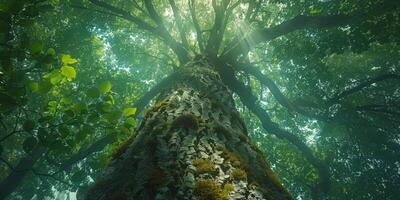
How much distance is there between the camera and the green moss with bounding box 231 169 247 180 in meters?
2.13

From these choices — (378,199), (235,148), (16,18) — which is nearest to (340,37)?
(235,148)

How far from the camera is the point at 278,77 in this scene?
18438mm

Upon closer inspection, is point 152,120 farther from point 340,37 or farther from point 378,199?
point 378,199

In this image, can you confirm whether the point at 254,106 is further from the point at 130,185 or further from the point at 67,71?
the point at 130,185

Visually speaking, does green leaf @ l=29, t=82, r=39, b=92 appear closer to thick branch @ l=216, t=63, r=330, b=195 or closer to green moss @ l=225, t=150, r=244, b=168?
green moss @ l=225, t=150, r=244, b=168

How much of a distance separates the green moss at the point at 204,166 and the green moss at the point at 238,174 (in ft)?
0.42

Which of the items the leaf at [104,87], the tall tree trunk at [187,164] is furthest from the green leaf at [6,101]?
the tall tree trunk at [187,164]

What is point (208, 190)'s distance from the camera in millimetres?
1854

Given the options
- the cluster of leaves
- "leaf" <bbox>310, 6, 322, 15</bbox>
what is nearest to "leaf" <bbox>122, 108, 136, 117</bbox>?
the cluster of leaves

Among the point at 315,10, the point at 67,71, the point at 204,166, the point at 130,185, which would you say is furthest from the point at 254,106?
the point at 130,185

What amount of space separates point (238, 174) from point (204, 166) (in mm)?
248

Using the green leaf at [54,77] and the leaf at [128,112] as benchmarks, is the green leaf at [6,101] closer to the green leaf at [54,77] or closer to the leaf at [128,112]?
the green leaf at [54,77]

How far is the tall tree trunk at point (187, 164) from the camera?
190cm

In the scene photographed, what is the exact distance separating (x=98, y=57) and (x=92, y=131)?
15306 millimetres
